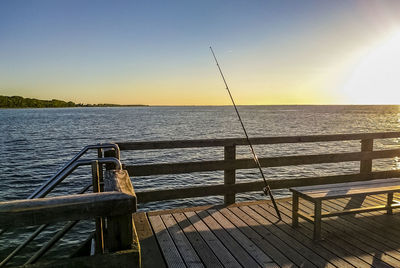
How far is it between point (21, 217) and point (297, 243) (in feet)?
9.87

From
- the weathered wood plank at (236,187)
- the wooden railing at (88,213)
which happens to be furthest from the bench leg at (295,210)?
the wooden railing at (88,213)

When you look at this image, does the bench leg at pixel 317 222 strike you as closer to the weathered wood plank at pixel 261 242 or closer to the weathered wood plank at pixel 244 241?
the weathered wood plank at pixel 261 242

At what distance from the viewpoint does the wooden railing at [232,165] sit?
14.2ft

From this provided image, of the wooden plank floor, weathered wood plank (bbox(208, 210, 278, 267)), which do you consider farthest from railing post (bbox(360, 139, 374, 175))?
weathered wood plank (bbox(208, 210, 278, 267))

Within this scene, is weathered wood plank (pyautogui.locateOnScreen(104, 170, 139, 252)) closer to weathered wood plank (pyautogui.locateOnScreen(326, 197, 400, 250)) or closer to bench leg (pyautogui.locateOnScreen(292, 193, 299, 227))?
bench leg (pyautogui.locateOnScreen(292, 193, 299, 227))

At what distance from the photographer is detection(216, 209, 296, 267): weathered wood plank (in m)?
3.09

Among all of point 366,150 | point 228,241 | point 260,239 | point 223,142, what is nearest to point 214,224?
point 228,241

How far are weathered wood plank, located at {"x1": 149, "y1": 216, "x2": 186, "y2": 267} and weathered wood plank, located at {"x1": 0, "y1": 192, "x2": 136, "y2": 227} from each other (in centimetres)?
180

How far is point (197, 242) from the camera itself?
138 inches

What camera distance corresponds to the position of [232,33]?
514 inches

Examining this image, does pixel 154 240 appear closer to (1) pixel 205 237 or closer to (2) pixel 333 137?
(1) pixel 205 237

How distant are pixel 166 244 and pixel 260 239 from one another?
1075 millimetres

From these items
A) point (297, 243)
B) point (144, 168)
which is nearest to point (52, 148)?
point (144, 168)

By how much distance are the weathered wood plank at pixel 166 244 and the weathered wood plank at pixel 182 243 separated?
0.05 meters
